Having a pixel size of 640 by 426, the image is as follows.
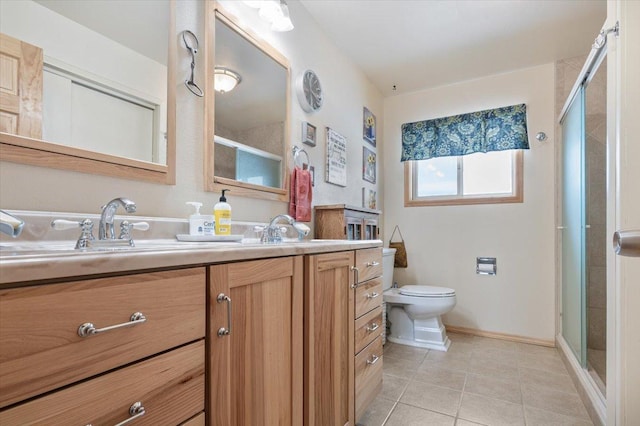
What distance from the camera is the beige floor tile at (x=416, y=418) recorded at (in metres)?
1.60

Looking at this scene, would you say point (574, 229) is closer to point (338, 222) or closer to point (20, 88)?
point (338, 222)

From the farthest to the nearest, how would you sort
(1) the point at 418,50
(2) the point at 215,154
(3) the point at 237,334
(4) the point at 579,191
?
1. (1) the point at 418,50
2. (4) the point at 579,191
3. (2) the point at 215,154
4. (3) the point at 237,334

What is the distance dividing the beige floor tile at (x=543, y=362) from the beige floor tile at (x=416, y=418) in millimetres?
1033

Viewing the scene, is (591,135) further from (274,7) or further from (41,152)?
(41,152)

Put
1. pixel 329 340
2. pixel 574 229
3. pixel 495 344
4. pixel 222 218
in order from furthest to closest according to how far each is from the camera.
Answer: pixel 495 344, pixel 574 229, pixel 222 218, pixel 329 340

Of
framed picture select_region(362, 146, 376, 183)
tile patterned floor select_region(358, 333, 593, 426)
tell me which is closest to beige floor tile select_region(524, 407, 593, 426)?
tile patterned floor select_region(358, 333, 593, 426)

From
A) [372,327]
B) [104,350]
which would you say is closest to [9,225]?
[104,350]

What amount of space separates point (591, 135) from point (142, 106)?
2471 mm

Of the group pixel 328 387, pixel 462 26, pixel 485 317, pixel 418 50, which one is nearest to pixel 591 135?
pixel 462 26

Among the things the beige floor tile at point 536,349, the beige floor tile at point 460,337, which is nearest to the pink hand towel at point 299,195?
the beige floor tile at point 460,337

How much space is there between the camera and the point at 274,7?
66.4 inches

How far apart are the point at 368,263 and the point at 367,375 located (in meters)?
0.55

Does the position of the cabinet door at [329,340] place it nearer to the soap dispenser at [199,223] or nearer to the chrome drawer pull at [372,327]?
the chrome drawer pull at [372,327]

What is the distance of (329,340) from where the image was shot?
1261 mm
